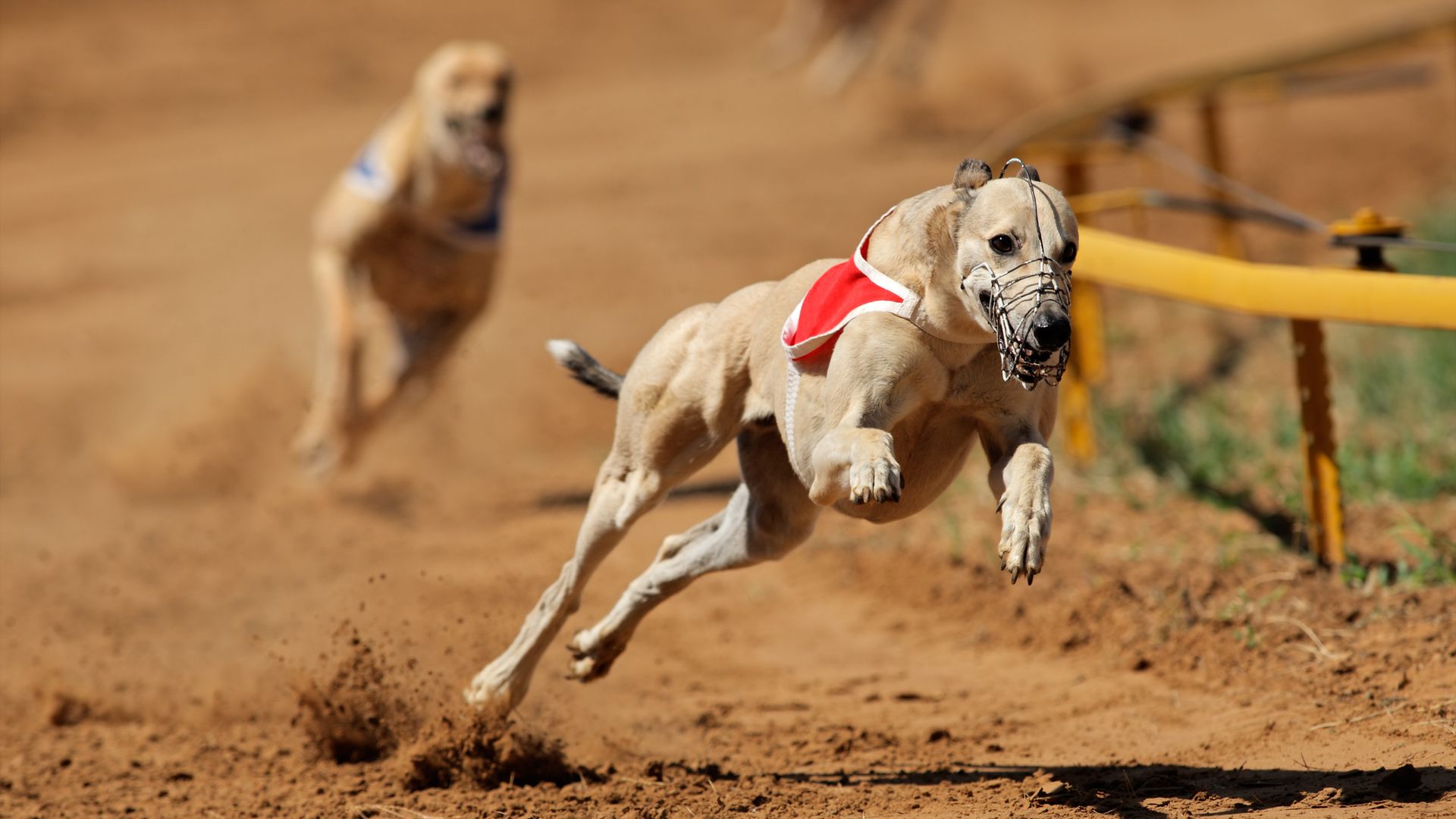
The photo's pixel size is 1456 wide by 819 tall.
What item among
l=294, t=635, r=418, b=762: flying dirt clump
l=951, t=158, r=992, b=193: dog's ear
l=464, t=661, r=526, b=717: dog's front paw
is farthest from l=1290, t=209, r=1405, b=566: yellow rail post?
l=294, t=635, r=418, b=762: flying dirt clump

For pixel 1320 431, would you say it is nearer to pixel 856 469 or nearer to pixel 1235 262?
pixel 1235 262

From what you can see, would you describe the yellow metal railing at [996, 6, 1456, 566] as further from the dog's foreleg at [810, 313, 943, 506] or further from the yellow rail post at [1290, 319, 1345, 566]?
the dog's foreleg at [810, 313, 943, 506]

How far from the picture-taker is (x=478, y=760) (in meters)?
4.41

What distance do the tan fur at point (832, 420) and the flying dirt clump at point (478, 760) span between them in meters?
0.11

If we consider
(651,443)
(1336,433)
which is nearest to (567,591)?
(651,443)

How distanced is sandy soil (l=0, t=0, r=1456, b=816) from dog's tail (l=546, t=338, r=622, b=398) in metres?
1.04

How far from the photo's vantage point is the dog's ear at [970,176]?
3586mm

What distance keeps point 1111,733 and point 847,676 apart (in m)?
1.21

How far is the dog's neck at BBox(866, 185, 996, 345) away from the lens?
3.56 metres

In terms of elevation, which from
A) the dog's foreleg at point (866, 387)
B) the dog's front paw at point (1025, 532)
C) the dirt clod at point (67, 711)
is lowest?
the dirt clod at point (67, 711)

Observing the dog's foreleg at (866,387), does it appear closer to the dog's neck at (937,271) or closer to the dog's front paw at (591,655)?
the dog's neck at (937,271)

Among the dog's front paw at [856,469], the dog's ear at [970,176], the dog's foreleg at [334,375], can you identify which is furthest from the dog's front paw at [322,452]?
the dog's ear at [970,176]

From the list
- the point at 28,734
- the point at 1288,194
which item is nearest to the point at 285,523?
the point at 28,734

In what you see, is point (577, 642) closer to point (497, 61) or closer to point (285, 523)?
point (285, 523)
